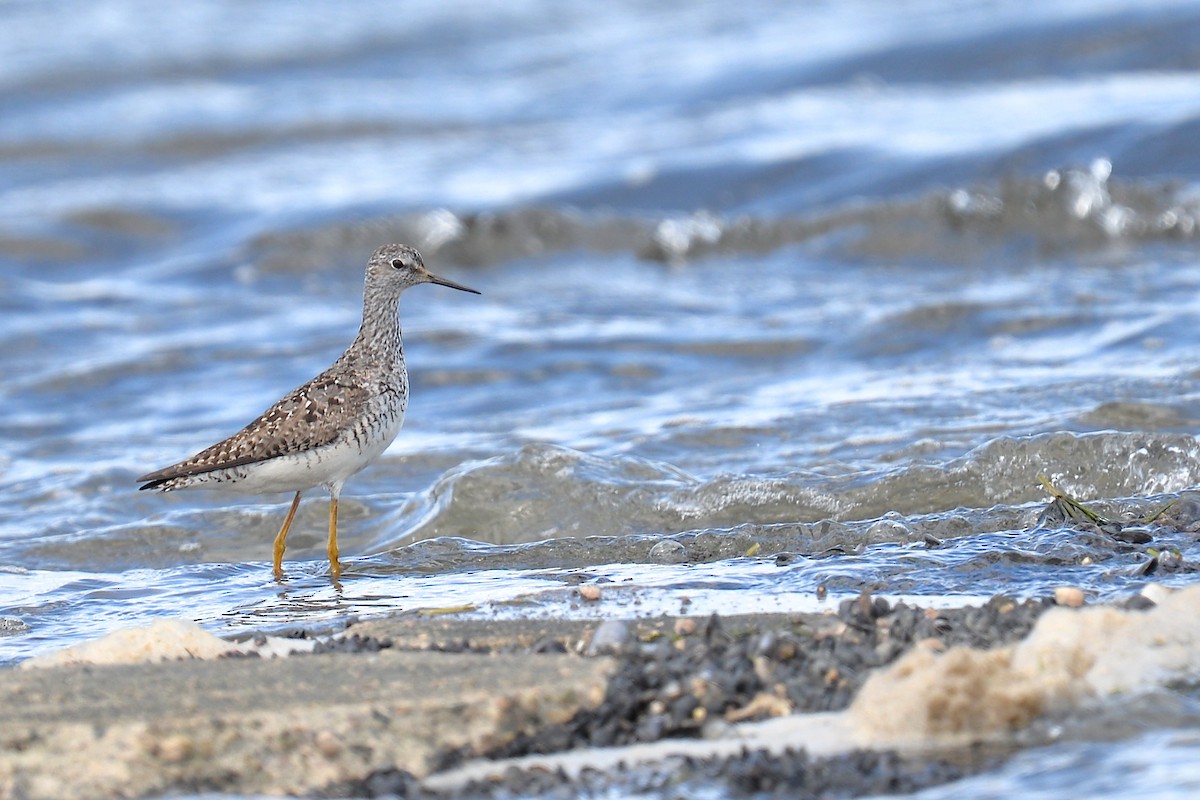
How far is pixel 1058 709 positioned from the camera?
158 inches

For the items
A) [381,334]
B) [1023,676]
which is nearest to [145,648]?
[1023,676]

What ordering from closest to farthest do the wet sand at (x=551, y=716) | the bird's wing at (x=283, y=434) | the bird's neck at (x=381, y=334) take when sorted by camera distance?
the wet sand at (x=551, y=716) → the bird's wing at (x=283, y=434) → the bird's neck at (x=381, y=334)

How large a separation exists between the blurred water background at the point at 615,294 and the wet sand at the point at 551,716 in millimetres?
334

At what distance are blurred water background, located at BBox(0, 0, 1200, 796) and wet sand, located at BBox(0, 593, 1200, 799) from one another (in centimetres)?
33

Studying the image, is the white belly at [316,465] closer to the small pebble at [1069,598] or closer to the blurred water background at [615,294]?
the blurred water background at [615,294]

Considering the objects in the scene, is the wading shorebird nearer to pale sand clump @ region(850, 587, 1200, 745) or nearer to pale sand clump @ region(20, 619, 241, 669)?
pale sand clump @ region(20, 619, 241, 669)

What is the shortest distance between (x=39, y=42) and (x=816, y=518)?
71.7 ft

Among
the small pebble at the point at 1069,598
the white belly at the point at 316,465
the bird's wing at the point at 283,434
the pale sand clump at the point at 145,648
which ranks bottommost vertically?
the small pebble at the point at 1069,598

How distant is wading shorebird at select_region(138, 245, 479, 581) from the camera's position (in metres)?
7.02

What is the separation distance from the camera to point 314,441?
703 cm

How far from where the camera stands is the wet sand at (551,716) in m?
3.90

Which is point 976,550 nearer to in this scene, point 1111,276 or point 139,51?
point 1111,276

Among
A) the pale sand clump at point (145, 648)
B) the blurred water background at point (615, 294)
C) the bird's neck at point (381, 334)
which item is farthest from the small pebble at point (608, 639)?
the bird's neck at point (381, 334)

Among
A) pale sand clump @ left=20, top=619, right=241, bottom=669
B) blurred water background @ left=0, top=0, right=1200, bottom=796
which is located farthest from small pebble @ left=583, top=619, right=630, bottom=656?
pale sand clump @ left=20, top=619, right=241, bottom=669
